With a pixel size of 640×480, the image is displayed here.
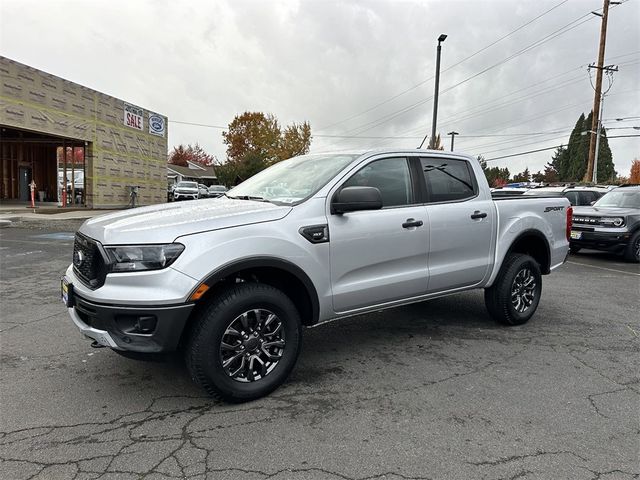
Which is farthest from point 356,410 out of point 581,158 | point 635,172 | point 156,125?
point 635,172

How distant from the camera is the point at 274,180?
4578 mm

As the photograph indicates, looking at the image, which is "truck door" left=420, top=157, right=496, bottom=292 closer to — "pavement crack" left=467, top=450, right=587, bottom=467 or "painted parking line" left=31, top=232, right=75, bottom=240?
"pavement crack" left=467, top=450, right=587, bottom=467

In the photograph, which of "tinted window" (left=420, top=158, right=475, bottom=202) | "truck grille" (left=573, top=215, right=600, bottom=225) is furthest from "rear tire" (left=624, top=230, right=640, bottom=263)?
"tinted window" (left=420, top=158, right=475, bottom=202)

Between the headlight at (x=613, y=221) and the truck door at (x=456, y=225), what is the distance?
296 inches

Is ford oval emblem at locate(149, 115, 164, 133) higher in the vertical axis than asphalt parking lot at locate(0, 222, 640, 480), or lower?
higher

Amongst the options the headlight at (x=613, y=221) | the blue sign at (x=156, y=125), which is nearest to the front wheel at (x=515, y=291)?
the headlight at (x=613, y=221)

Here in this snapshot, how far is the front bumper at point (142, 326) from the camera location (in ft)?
9.94

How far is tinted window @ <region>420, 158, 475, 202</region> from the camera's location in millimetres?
4625

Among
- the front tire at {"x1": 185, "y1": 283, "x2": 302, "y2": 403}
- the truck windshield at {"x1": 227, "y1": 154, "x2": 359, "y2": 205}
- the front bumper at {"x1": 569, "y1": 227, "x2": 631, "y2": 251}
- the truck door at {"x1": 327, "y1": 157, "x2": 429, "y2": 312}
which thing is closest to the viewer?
the front tire at {"x1": 185, "y1": 283, "x2": 302, "y2": 403}

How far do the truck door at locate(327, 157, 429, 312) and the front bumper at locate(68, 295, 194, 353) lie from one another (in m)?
1.29

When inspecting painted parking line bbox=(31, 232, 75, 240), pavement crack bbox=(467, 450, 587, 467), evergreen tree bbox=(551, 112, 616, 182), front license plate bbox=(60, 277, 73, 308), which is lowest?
pavement crack bbox=(467, 450, 587, 467)

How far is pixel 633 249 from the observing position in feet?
35.1

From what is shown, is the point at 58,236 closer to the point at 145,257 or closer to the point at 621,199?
the point at 145,257

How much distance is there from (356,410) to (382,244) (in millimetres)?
1397
